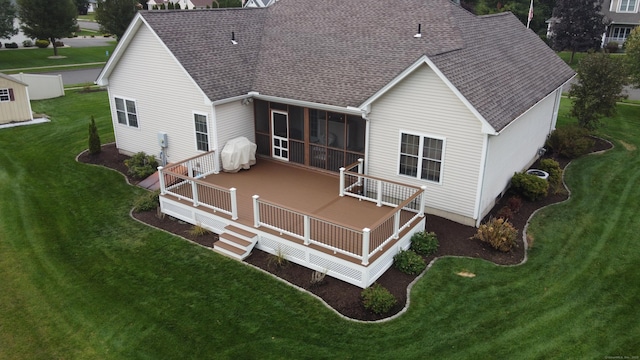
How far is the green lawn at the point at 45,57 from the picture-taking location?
47.1m

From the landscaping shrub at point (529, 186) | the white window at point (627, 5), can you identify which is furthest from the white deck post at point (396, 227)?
the white window at point (627, 5)

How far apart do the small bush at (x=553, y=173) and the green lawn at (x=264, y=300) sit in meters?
1.08

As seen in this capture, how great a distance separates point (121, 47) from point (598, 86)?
71.7ft

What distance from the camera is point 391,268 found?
1341cm

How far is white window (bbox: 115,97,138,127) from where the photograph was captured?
70.0 ft

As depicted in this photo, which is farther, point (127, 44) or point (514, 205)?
point (127, 44)

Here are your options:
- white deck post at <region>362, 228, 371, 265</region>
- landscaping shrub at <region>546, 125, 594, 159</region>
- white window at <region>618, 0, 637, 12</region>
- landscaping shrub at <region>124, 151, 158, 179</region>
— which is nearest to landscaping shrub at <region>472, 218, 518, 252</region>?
white deck post at <region>362, 228, 371, 265</region>

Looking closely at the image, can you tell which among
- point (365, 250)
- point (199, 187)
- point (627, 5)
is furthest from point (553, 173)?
point (627, 5)

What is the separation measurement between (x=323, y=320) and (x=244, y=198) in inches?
246

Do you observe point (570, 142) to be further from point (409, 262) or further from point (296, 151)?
point (409, 262)

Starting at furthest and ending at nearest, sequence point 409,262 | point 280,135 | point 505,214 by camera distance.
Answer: point 280,135
point 505,214
point 409,262

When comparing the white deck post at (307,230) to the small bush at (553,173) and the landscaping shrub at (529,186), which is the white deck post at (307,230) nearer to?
the landscaping shrub at (529,186)

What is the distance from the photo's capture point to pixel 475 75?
15.7m

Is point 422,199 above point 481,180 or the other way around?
the other way around
